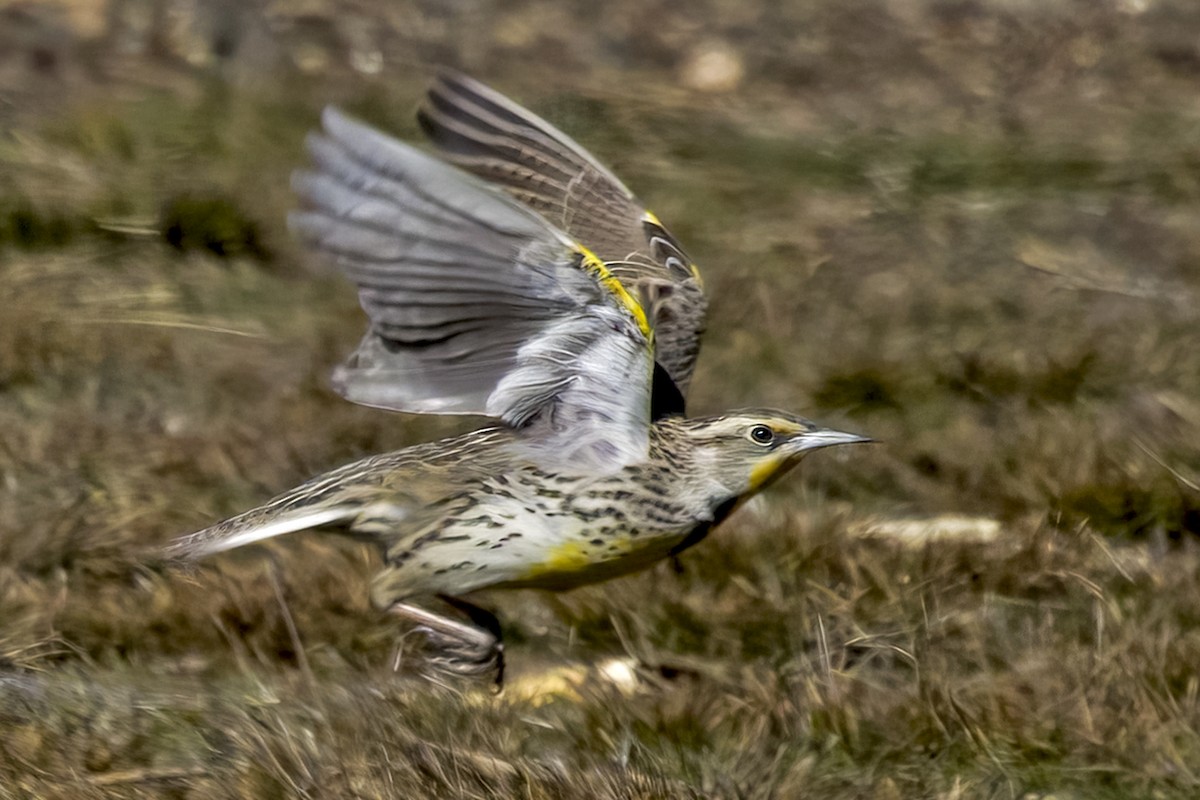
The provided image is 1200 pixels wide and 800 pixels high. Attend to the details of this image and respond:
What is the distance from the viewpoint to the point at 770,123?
8.66 meters

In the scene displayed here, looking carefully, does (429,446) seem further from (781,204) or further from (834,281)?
(781,204)

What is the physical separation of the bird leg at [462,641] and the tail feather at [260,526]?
28 cm

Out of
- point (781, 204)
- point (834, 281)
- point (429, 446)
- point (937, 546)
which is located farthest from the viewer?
point (781, 204)

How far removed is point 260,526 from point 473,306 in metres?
0.80

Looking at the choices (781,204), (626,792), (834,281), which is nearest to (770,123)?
(781,204)

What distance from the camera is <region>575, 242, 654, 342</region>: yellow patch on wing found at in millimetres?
3775

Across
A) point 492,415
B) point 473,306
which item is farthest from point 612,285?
point 492,415

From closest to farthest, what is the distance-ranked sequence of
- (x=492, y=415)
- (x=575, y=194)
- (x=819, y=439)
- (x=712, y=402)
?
(x=492, y=415), (x=819, y=439), (x=575, y=194), (x=712, y=402)

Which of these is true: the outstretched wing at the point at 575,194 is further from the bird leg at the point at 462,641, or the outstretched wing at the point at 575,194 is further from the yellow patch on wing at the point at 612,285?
the bird leg at the point at 462,641

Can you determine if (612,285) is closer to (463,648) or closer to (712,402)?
(463,648)

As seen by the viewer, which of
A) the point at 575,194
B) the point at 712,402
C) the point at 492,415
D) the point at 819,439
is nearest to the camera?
the point at 492,415

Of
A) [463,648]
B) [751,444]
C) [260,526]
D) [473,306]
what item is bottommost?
[463,648]

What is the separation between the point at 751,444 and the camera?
4.38m

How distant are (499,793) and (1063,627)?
187 centimetres
